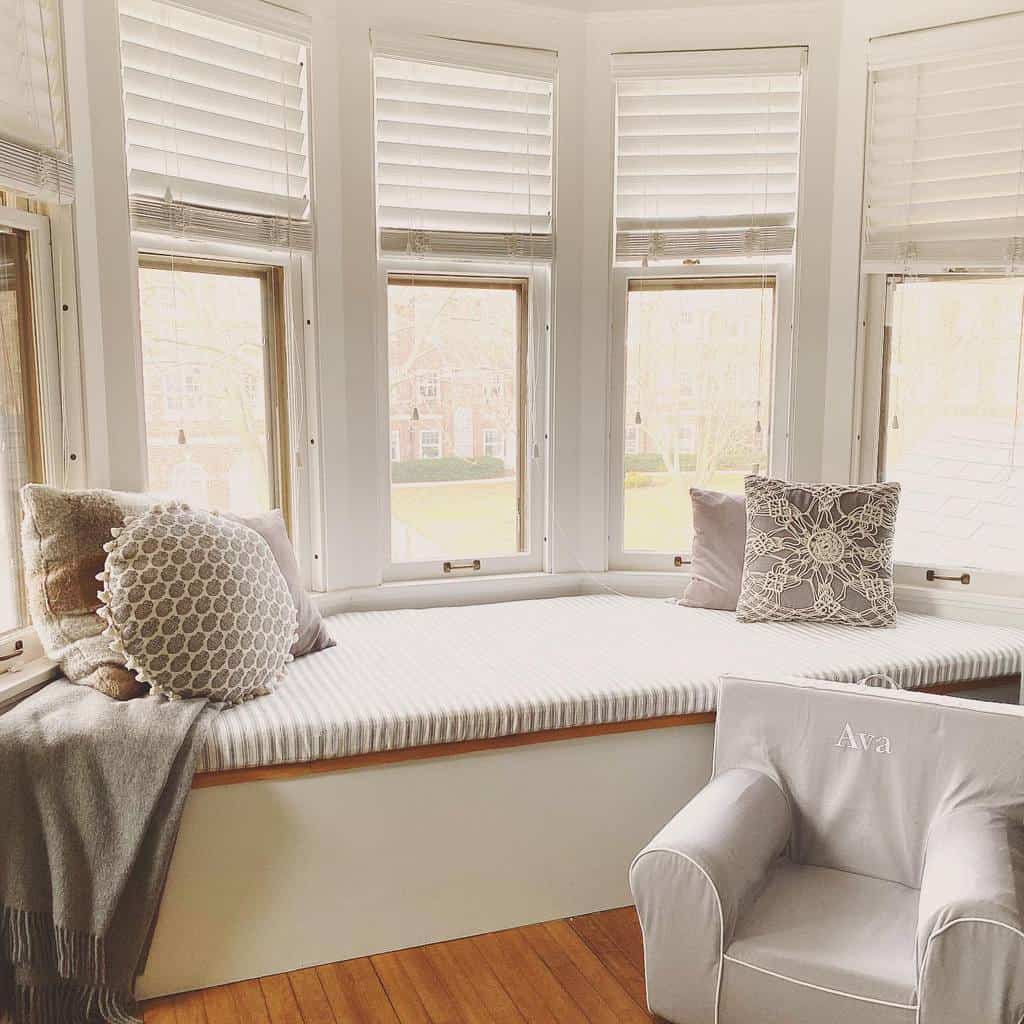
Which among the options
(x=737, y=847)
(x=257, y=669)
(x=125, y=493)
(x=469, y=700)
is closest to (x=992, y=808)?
(x=737, y=847)

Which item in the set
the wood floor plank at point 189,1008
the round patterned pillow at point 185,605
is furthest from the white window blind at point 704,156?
the wood floor plank at point 189,1008

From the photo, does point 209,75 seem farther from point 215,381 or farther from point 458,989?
point 458,989

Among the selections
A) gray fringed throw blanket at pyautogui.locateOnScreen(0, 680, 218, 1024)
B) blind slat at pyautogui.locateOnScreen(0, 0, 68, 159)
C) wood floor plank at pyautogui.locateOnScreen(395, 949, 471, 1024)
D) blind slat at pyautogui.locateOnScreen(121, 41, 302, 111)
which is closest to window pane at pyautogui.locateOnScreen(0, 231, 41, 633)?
blind slat at pyautogui.locateOnScreen(0, 0, 68, 159)

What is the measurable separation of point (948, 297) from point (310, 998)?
9.52 feet

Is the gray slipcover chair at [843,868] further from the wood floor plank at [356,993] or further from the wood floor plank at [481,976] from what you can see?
the wood floor plank at [356,993]

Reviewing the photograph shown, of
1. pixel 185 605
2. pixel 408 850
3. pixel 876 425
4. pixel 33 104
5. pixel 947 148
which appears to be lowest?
pixel 408 850

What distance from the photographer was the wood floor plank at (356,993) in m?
2.09

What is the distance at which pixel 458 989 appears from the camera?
2189mm

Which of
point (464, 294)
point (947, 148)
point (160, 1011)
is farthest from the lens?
point (464, 294)

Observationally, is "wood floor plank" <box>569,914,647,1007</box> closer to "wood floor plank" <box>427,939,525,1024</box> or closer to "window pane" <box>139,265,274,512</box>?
"wood floor plank" <box>427,939,525,1024</box>

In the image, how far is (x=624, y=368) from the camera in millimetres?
3551

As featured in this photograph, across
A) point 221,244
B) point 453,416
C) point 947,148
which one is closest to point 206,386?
point 221,244

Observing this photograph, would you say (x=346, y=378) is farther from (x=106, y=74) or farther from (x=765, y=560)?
(x=765, y=560)

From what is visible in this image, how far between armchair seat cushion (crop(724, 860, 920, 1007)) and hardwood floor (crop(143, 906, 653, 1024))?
0.41m
